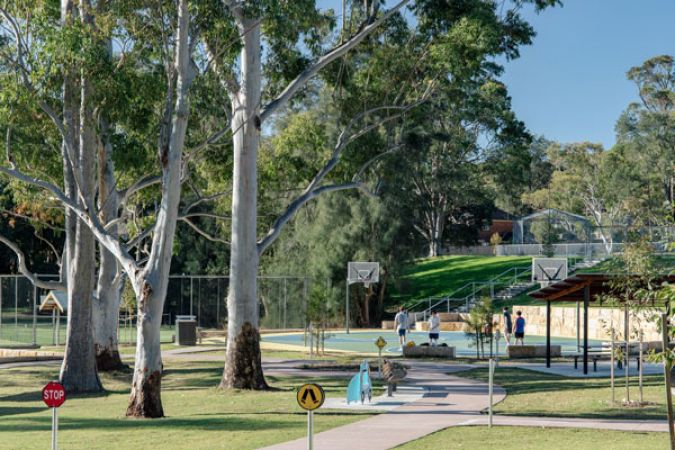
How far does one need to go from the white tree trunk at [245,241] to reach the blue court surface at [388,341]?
14096mm

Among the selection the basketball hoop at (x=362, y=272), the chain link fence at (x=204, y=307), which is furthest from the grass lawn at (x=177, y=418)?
the basketball hoop at (x=362, y=272)

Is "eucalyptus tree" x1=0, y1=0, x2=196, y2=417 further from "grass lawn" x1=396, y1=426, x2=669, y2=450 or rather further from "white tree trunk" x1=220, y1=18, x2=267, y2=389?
"grass lawn" x1=396, y1=426, x2=669, y2=450

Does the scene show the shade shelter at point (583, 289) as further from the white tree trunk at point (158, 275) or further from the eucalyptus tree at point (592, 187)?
the eucalyptus tree at point (592, 187)

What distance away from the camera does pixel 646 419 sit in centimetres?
1978

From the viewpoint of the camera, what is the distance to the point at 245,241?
1053 inches

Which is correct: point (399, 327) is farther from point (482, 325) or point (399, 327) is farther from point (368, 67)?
point (368, 67)

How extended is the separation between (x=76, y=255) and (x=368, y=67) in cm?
1112

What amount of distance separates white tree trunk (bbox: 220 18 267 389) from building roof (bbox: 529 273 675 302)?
8.83m

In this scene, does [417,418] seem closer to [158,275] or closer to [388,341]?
[158,275]

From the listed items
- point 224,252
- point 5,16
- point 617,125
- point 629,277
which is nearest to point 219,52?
point 5,16

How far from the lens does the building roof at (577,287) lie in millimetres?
27605

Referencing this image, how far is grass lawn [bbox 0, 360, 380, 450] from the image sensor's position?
17.2 m

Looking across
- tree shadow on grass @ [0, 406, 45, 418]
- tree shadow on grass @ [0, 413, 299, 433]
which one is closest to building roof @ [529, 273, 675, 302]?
tree shadow on grass @ [0, 413, 299, 433]

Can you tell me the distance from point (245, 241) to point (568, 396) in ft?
30.0
